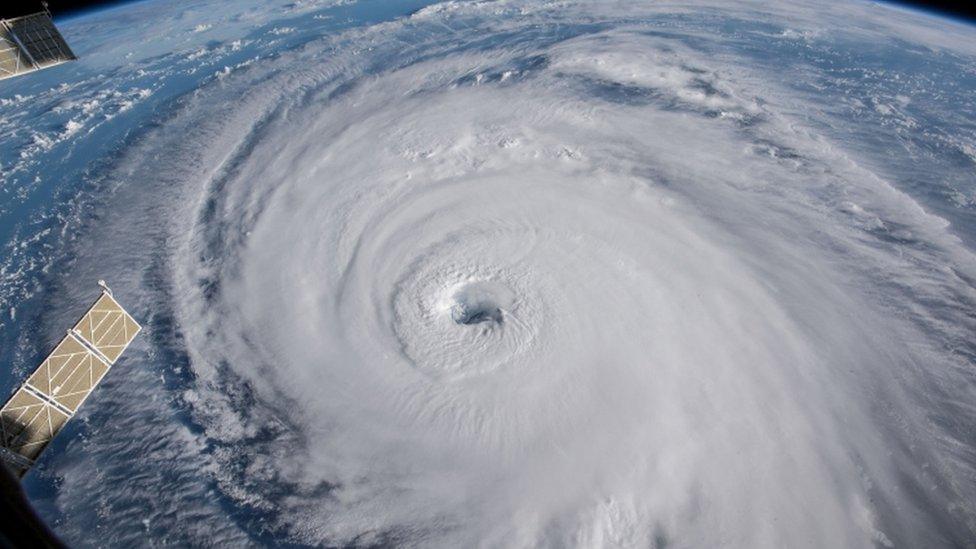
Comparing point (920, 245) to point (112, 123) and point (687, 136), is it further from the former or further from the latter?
point (112, 123)

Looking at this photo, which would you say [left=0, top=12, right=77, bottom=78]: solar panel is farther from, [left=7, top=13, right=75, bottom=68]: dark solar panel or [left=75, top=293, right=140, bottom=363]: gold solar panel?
[left=75, top=293, right=140, bottom=363]: gold solar panel

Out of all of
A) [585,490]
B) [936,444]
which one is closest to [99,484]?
[585,490]

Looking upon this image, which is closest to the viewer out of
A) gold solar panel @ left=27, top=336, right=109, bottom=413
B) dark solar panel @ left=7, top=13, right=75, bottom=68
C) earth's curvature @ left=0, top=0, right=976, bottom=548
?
gold solar panel @ left=27, top=336, right=109, bottom=413

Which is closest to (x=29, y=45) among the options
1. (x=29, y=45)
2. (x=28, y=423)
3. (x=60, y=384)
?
(x=29, y=45)

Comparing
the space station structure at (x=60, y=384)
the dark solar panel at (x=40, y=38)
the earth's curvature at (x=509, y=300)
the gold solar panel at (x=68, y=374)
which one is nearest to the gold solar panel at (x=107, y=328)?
the space station structure at (x=60, y=384)

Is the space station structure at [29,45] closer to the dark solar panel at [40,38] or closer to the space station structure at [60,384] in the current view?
the dark solar panel at [40,38]

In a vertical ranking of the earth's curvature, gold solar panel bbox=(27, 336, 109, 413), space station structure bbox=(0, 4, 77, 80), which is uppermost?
space station structure bbox=(0, 4, 77, 80)

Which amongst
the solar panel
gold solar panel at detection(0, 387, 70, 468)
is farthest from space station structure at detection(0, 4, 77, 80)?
gold solar panel at detection(0, 387, 70, 468)
